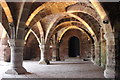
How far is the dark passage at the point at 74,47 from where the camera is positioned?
2106cm

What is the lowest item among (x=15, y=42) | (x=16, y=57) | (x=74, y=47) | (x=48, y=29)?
(x=16, y=57)

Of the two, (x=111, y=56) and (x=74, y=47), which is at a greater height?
(x=74, y=47)

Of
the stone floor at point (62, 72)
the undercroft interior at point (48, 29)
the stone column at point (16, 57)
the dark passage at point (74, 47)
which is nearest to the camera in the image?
the undercroft interior at point (48, 29)

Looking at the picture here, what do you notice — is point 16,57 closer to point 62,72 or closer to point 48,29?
point 62,72

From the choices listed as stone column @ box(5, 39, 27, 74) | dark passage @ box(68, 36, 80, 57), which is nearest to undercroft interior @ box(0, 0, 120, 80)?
stone column @ box(5, 39, 27, 74)

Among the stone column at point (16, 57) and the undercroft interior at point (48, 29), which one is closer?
the undercroft interior at point (48, 29)

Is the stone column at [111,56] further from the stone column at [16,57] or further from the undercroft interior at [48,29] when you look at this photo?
the stone column at [16,57]

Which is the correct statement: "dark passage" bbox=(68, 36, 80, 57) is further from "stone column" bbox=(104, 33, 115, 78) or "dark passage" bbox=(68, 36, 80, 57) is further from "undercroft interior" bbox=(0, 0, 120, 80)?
"stone column" bbox=(104, 33, 115, 78)

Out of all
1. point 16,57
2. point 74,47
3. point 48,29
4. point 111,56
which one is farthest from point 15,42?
point 74,47

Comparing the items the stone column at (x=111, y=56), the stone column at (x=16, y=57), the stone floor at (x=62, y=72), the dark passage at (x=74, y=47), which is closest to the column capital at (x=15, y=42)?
the stone column at (x=16, y=57)

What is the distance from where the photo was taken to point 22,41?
709cm

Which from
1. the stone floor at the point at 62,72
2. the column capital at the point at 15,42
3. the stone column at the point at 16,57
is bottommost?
the stone floor at the point at 62,72

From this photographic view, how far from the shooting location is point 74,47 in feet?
69.4

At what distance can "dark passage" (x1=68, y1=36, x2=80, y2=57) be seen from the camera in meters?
21.1
